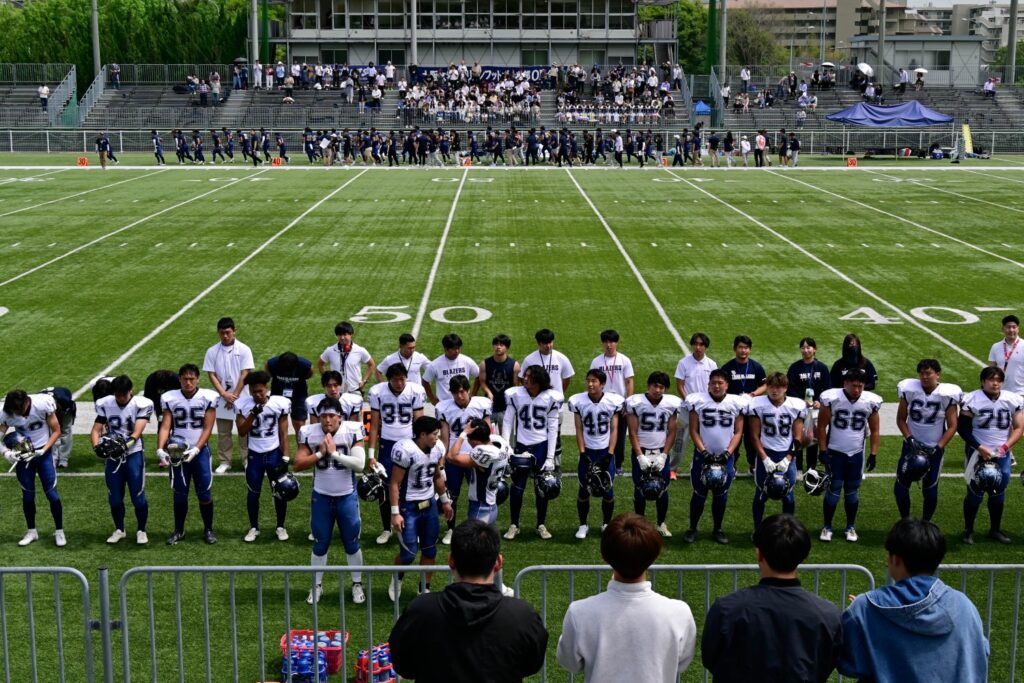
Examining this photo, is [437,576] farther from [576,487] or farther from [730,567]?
[730,567]

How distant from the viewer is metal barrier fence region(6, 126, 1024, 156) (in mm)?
50938

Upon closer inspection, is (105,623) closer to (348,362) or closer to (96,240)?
(348,362)

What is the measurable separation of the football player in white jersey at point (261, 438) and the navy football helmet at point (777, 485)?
3862 millimetres

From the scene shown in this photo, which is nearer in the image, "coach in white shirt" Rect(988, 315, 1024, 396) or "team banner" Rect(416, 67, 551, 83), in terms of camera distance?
"coach in white shirt" Rect(988, 315, 1024, 396)

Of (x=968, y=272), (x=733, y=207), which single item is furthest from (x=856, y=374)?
(x=733, y=207)

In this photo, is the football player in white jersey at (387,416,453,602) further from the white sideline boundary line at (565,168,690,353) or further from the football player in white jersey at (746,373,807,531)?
the white sideline boundary line at (565,168,690,353)

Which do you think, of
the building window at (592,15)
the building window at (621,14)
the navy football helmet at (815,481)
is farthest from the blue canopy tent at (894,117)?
the navy football helmet at (815,481)

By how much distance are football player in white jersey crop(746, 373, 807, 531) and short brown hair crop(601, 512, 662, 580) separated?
541cm

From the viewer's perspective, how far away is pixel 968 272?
72.0ft

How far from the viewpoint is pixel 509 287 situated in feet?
67.6

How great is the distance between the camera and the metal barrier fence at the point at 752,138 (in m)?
50.9

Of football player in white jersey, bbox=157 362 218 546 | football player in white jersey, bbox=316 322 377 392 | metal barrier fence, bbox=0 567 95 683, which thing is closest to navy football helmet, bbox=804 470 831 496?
football player in white jersey, bbox=316 322 377 392

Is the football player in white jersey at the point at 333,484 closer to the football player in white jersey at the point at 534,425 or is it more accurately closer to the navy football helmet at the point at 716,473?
the football player in white jersey at the point at 534,425

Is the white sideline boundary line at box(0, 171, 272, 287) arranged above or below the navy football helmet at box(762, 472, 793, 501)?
above
